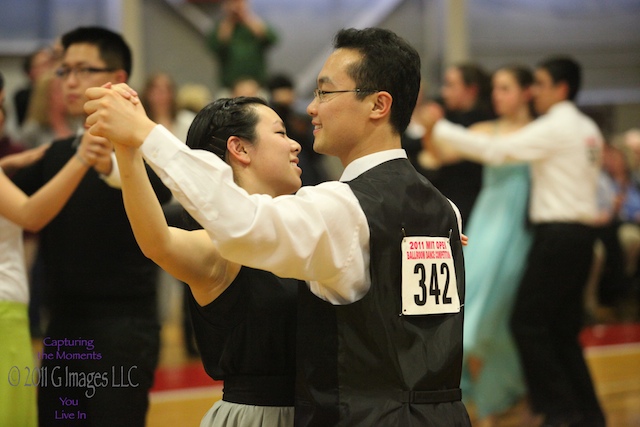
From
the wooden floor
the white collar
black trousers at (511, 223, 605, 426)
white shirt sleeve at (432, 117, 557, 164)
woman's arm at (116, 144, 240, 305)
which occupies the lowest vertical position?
the wooden floor

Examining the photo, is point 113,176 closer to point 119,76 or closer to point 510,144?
point 119,76

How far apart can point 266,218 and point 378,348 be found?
1.35 ft

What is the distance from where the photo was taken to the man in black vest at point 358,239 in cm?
167

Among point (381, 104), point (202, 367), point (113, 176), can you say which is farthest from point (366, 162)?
point (202, 367)

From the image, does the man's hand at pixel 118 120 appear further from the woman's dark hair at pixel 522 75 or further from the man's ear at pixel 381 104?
the woman's dark hair at pixel 522 75

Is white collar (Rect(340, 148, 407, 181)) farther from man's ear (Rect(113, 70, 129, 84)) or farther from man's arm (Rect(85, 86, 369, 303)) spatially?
man's ear (Rect(113, 70, 129, 84))

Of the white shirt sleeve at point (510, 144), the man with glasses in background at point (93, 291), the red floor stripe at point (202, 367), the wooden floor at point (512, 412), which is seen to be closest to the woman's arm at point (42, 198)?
the man with glasses in background at point (93, 291)

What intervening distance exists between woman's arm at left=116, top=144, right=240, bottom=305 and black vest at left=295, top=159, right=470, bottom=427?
0.84 ft

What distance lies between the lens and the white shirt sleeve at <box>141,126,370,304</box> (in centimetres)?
164

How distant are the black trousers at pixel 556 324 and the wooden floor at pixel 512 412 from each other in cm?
45

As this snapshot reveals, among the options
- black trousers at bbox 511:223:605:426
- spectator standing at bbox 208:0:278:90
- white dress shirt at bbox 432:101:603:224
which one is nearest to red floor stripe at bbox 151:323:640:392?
black trousers at bbox 511:223:605:426

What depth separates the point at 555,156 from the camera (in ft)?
15.6

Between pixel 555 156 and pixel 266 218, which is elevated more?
pixel 555 156

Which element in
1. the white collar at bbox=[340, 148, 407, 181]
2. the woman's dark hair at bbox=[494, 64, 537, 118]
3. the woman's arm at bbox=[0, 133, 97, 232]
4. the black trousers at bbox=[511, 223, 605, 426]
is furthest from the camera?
the woman's dark hair at bbox=[494, 64, 537, 118]
